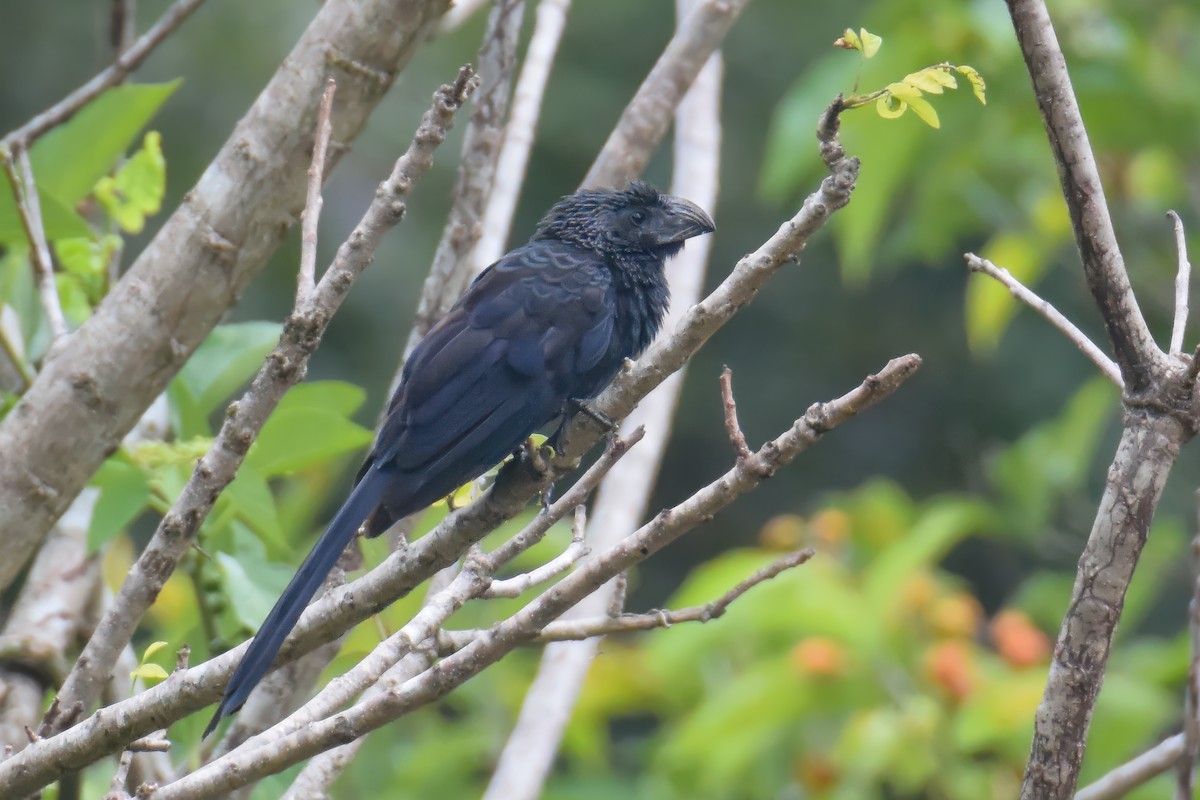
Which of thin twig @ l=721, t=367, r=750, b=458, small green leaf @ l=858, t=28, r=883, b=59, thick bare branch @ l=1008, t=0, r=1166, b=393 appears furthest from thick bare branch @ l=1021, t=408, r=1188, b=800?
small green leaf @ l=858, t=28, r=883, b=59

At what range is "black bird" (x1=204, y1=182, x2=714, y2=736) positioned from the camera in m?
2.54

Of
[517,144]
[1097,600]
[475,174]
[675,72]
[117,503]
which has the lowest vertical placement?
[1097,600]

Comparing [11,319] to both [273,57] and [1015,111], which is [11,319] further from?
[273,57]

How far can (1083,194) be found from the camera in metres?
1.75

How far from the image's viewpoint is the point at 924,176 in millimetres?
4438

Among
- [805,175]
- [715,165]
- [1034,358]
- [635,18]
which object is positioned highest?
[635,18]

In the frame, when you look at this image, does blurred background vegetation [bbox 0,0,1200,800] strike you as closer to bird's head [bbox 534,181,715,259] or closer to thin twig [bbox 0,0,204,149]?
thin twig [bbox 0,0,204,149]

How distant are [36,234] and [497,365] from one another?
0.93m

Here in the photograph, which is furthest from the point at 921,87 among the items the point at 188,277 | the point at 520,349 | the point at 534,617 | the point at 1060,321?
the point at 188,277

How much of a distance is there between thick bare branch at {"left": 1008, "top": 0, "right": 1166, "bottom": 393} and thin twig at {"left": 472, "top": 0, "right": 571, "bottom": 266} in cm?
183

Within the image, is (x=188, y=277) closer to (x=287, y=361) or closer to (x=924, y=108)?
(x=287, y=361)

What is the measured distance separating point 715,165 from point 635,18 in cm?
676

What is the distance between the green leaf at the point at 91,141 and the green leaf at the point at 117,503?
2.46 feet

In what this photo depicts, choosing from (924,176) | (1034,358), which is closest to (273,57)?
(1034,358)
